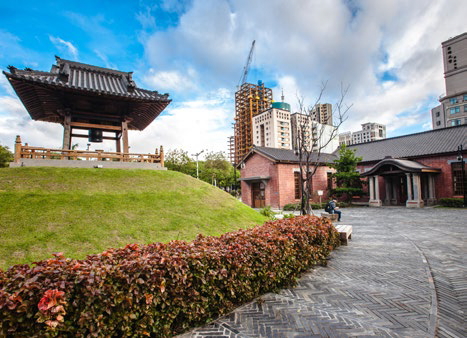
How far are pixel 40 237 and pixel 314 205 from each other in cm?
2455

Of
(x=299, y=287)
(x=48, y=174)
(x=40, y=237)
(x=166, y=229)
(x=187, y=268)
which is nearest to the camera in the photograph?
(x=187, y=268)

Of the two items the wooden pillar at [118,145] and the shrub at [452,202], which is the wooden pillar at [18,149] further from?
the shrub at [452,202]

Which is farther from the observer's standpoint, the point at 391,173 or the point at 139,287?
the point at 391,173

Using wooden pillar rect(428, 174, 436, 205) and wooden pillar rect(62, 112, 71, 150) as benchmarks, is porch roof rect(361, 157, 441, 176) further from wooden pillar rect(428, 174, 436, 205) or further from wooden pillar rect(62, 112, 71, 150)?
wooden pillar rect(62, 112, 71, 150)

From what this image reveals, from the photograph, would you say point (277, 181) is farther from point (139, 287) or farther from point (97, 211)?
point (139, 287)

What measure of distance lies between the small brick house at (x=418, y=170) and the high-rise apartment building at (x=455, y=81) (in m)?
47.3

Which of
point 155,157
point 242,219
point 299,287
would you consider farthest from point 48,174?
point 299,287

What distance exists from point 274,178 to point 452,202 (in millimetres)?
16422

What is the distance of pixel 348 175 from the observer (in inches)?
1060

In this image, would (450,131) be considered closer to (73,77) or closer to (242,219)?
(242,219)

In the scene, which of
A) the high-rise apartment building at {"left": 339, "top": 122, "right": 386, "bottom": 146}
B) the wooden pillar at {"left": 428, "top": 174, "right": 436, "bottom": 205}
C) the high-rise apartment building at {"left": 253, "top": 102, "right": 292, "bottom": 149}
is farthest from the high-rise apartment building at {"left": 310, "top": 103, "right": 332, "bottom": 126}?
the high-rise apartment building at {"left": 339, "top": 122, "right": 386, "bottom": 146}

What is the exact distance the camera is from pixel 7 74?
33.9ft

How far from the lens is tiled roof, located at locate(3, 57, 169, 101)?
11.4 m

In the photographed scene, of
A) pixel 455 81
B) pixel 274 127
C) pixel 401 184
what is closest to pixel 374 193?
pixel 401 184
